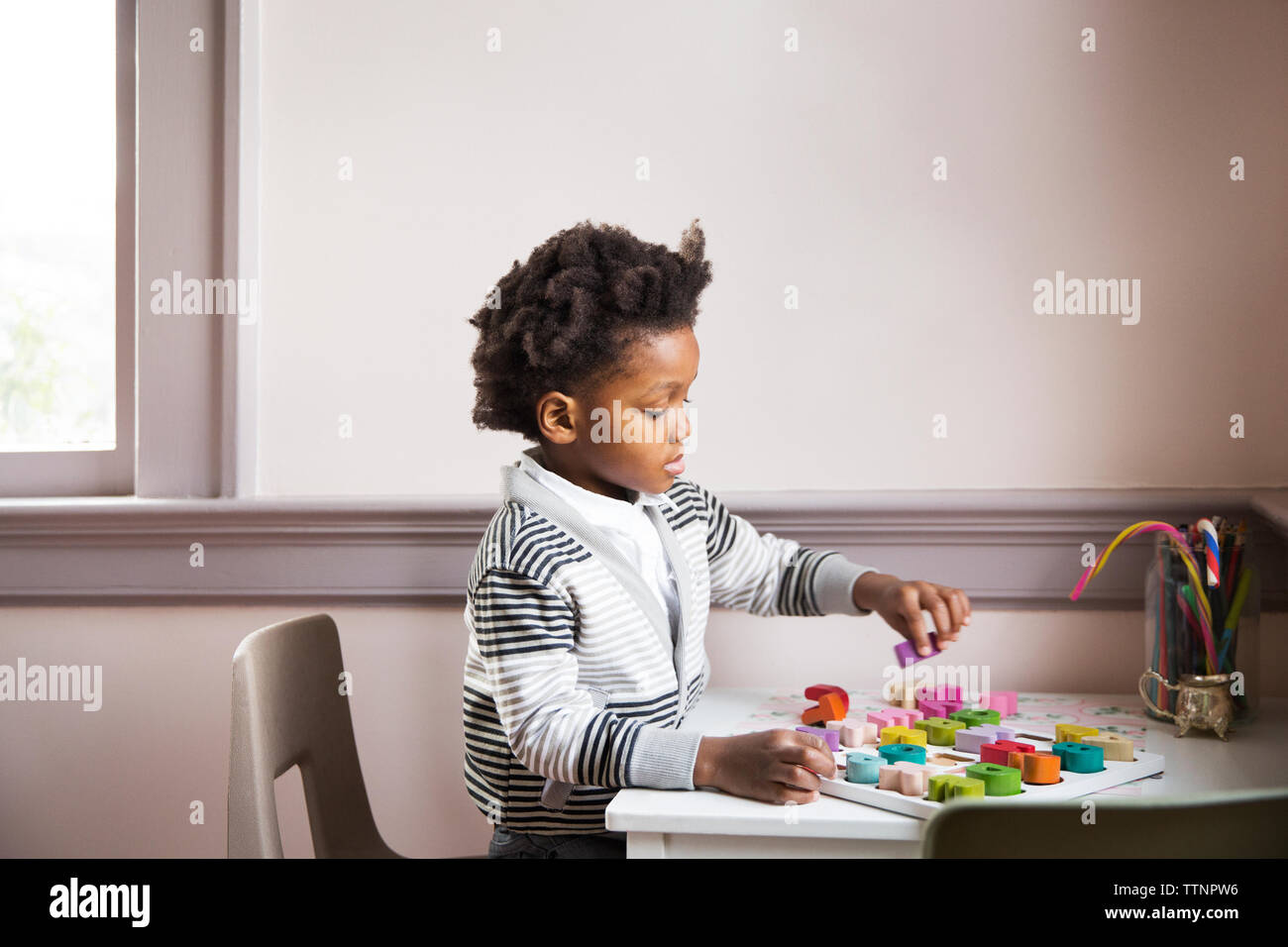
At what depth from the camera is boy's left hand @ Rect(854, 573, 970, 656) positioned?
3.91ft

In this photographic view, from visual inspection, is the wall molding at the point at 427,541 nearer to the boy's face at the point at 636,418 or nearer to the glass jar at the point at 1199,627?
the glass jar at the point at 1199,627

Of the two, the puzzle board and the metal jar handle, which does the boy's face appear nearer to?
the puzzle board

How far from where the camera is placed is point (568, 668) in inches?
41.2

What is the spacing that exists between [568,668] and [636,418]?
269mm

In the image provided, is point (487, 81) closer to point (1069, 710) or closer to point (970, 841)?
point (1069, 710)

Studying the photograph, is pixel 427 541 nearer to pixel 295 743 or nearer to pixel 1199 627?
pixel 295 743

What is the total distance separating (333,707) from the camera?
4.32 ft

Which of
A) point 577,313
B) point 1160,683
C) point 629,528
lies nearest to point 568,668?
point 629,528

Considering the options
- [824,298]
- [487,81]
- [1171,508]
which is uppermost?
[487,81]

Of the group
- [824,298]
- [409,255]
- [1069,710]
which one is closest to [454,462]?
[409,255]

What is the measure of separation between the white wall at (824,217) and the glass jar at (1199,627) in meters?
0.27

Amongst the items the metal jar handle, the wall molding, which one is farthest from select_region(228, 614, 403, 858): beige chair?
the metal jar handle

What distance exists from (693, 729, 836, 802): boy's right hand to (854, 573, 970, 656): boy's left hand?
31 cm

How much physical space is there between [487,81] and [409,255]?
262 mm
